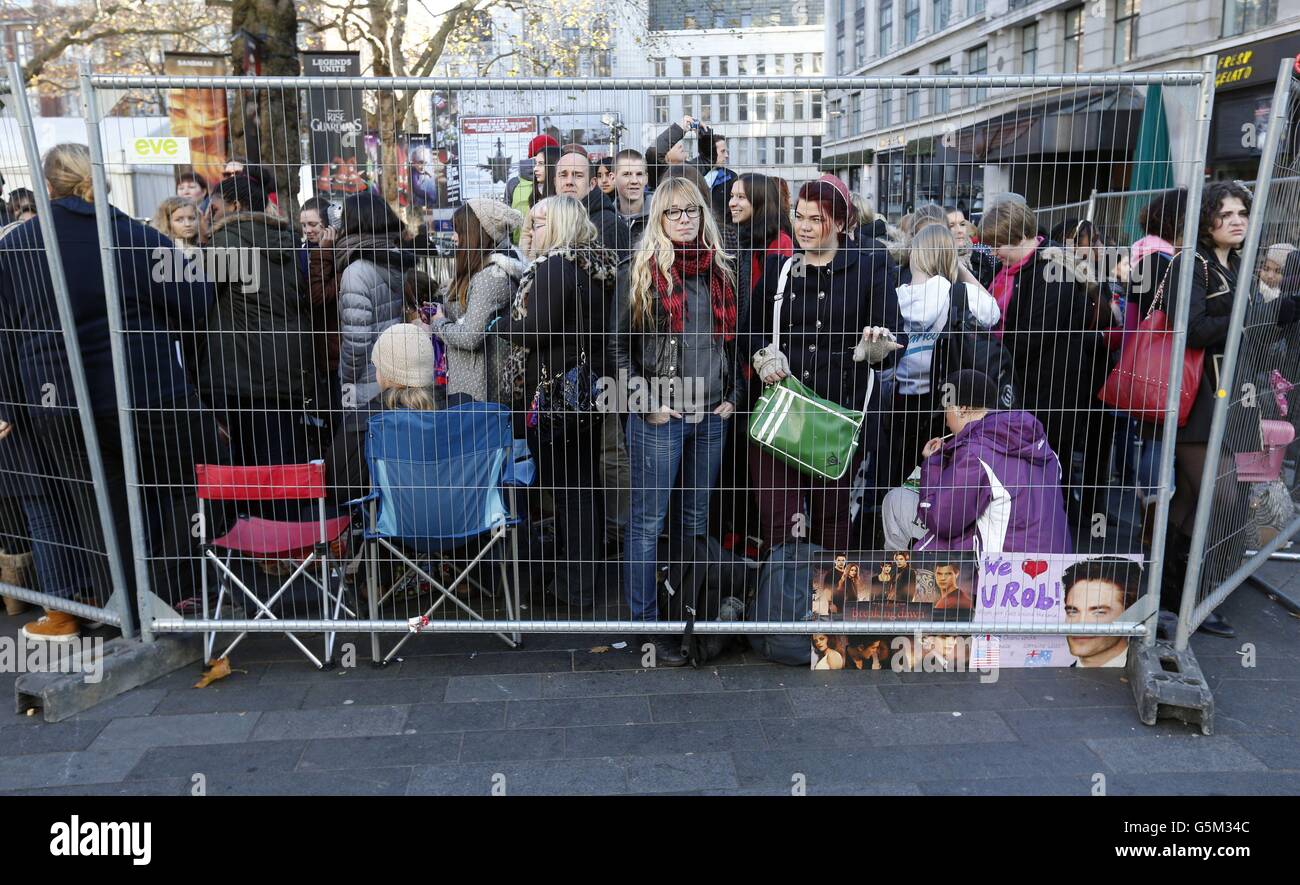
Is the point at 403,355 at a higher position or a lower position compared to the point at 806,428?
higher

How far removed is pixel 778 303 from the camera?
471cm

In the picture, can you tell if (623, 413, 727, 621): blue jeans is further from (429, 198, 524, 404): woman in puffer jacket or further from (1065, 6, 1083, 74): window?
(1065, 6, 1083, 74): window

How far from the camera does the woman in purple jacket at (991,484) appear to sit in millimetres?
4598

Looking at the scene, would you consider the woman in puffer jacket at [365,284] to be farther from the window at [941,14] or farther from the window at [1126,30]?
the window at [941,14]

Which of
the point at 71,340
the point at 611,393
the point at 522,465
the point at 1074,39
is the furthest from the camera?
the point at 1074,39

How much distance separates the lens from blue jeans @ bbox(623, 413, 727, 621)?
474cm

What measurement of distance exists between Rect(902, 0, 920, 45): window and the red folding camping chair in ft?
121

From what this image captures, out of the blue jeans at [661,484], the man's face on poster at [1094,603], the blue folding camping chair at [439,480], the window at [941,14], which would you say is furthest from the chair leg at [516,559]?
the window at [941,14]

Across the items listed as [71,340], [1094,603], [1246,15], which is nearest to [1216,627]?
[1094,603]

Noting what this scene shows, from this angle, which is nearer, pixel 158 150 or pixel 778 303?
pixel 778 303

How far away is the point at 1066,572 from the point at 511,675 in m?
2.54

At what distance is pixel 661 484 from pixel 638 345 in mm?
654

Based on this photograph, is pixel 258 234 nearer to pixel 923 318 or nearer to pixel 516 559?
pixel 516 559

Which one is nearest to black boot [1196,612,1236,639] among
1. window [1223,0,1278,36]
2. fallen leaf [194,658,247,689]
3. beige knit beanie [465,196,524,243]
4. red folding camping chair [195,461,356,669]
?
beige knit beanie [465,196,524,243]
